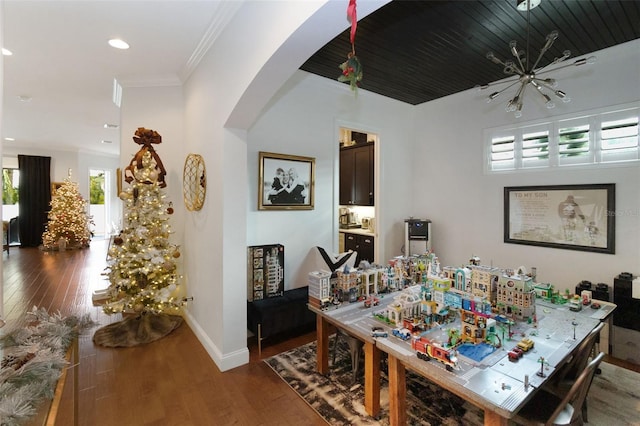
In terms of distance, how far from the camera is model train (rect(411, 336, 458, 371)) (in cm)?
154

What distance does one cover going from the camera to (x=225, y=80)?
8.64 feet

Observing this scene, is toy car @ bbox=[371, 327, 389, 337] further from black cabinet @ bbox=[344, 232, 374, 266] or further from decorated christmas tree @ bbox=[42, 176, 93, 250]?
decorated christmas tree @ bbox=[42, 176, 93, 250]

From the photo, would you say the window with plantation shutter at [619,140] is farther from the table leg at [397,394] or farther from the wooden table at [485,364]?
the table leg at [397,394]

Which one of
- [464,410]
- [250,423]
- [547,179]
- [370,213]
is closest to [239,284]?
[250,423]

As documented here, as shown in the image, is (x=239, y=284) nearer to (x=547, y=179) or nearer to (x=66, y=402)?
(x=66, y=402)

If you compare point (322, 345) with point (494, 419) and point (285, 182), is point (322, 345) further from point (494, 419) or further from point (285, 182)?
point (285, 182)

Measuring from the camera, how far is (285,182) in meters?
3.62

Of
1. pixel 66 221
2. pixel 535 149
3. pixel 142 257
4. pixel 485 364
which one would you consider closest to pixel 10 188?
pixel 66 221

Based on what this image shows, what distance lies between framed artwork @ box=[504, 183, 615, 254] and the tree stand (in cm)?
448

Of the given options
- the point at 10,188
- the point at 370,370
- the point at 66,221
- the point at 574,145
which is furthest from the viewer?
the point at 10,188

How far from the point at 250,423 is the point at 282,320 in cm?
109

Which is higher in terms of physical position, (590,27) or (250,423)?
(590,27)

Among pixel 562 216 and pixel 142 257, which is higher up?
pixel 562 216

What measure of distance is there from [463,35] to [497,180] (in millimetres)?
2013
